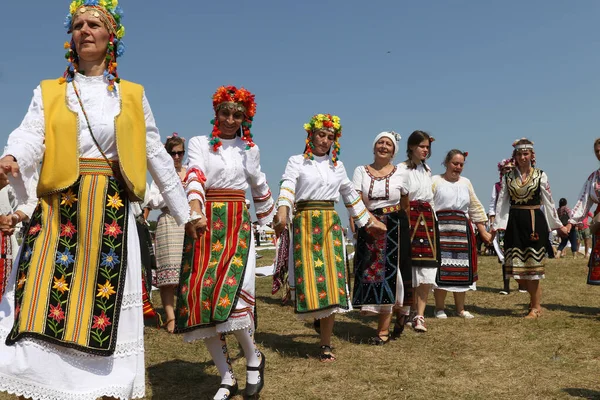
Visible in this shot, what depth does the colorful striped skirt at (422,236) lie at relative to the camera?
275 inches

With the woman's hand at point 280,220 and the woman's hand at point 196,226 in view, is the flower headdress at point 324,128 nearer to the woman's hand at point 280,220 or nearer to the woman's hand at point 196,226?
the woman's hand at point 280,220

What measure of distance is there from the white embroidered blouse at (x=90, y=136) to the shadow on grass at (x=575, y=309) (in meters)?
6.37

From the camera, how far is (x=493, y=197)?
926cm

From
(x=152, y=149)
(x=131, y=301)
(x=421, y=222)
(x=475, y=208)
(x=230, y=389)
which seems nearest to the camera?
(x=131, y=301)

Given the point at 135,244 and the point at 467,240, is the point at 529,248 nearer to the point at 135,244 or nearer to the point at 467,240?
the point at 467,240

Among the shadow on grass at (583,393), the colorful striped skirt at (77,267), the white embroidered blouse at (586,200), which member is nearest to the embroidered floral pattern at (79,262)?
the colorful striped skirt at (77,267)

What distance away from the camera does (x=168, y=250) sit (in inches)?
255

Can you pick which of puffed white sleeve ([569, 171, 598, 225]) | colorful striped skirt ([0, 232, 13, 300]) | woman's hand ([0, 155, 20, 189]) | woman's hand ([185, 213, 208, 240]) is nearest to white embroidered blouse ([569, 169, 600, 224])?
puffed white sleeve ([569, 171, 598, 225])

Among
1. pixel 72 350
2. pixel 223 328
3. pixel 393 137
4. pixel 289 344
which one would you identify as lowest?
pixel 289 344

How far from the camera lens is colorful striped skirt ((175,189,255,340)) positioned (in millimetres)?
4027

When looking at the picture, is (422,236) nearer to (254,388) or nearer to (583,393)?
Result: (583,393)

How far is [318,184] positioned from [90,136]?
9.14 feet

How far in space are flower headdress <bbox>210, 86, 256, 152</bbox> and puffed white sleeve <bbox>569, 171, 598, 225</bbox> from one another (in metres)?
4.93

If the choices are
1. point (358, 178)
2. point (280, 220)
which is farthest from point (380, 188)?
point (280, 220)
